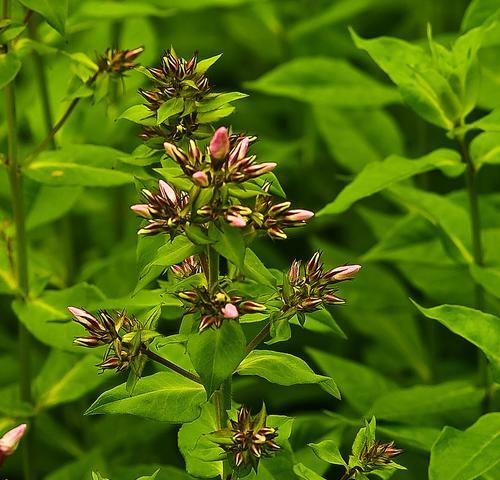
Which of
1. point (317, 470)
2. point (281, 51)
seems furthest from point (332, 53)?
point (317, 470)

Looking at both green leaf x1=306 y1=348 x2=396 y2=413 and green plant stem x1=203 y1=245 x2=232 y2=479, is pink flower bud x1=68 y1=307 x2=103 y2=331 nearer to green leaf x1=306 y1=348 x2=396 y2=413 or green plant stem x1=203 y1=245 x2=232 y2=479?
green plant stem x1=203 y1=245 x2=232 y2=479

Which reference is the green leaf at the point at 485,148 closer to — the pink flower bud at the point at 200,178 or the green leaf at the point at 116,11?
the green leaf at the point at 116,11

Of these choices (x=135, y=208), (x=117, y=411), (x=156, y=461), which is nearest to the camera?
(x=135, y=208)

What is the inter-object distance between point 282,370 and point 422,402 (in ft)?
2.32

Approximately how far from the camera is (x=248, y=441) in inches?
52.6

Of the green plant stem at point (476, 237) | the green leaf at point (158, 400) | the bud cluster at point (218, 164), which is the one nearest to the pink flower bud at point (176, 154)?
the bud cluster at point (218, 164)

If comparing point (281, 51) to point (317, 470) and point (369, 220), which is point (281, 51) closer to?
point (369, 220)

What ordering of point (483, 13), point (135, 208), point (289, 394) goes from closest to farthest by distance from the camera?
point (135, 208), point (483, 13), point (289, 394)

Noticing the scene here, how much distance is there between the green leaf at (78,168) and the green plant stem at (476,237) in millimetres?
631

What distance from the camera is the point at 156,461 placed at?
2611 millimetres

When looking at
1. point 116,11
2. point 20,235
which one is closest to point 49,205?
point 20,235

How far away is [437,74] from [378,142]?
0.85 m

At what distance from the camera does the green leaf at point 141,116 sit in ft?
4.66

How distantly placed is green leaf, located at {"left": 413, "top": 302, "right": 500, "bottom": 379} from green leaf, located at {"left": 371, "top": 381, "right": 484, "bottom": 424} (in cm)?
36
